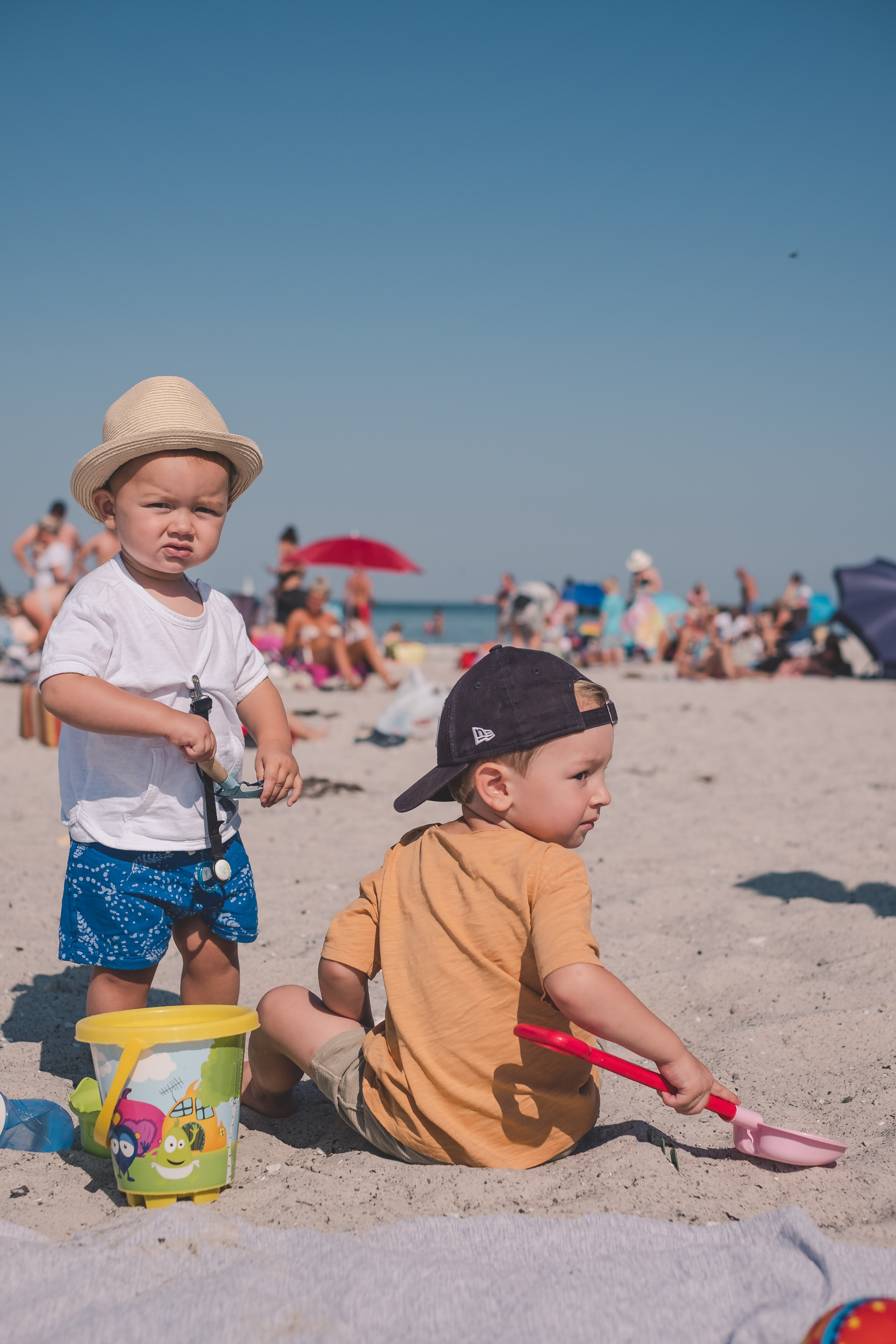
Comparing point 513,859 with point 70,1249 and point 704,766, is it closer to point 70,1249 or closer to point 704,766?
point 70,1249

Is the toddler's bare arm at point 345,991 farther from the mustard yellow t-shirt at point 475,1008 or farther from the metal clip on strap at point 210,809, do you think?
the metal clip on strap at point 210,809

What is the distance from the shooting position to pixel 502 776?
1946mm

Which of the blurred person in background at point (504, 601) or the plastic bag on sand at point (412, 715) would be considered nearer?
the plastic bag on sand at point (412, 715)

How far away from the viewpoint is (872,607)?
1197cm

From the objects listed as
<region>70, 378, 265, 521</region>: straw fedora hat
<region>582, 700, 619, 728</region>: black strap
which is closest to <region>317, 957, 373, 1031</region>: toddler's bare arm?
<region>582, 700, 619, 728</region>: black strap

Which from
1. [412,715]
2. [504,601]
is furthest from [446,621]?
[412,715]

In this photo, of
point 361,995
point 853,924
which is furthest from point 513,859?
point 853,924

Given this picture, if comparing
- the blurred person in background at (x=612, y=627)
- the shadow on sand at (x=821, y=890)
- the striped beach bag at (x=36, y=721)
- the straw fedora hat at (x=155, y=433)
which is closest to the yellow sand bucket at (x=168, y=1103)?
the straw fedora hat at (x=155, y=433)

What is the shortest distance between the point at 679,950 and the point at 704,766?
3.59 m

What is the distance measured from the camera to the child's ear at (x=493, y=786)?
194 centimetres

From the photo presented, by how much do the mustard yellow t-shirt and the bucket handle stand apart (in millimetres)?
450

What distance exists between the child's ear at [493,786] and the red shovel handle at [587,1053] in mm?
401

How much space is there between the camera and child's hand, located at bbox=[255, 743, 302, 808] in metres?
2.17

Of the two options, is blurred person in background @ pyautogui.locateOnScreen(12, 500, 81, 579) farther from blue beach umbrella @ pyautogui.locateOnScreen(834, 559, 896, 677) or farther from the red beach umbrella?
blue beach umbrella @ pyautogui.locateOnScreen(834, 559, 896, 677)
